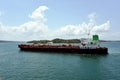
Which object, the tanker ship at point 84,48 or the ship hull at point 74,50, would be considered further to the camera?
the tanker ship at point 84,48

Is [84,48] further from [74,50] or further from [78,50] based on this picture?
[74,50]

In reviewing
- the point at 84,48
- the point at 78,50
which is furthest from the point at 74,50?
the point at 84,48

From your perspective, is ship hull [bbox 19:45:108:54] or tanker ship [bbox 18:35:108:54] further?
tanker ship [bbox 18:35:108:54]

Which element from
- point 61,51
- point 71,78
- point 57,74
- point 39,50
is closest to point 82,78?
point 71,78

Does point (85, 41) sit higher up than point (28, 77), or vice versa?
point (85, 41)

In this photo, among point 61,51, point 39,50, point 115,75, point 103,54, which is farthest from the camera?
point 39,50

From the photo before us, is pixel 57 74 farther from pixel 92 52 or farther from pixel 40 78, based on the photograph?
pixel 92 52

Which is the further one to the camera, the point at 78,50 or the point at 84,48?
the point at 78,50

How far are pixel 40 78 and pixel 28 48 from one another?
66.7m

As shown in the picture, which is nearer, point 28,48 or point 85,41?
point 85,41

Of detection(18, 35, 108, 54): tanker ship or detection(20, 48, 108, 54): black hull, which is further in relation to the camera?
detection(18, 35, 108, 54): tanker ship

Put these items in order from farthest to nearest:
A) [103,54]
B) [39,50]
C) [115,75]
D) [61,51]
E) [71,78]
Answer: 1. [39,50]
2. [61,51]
3. [103,54]
4. [115,75]
5. [71,78]

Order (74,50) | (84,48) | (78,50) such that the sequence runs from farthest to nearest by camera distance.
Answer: (74,50) < (78,50) < (84,48)

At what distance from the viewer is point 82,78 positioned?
40125 millimetres
